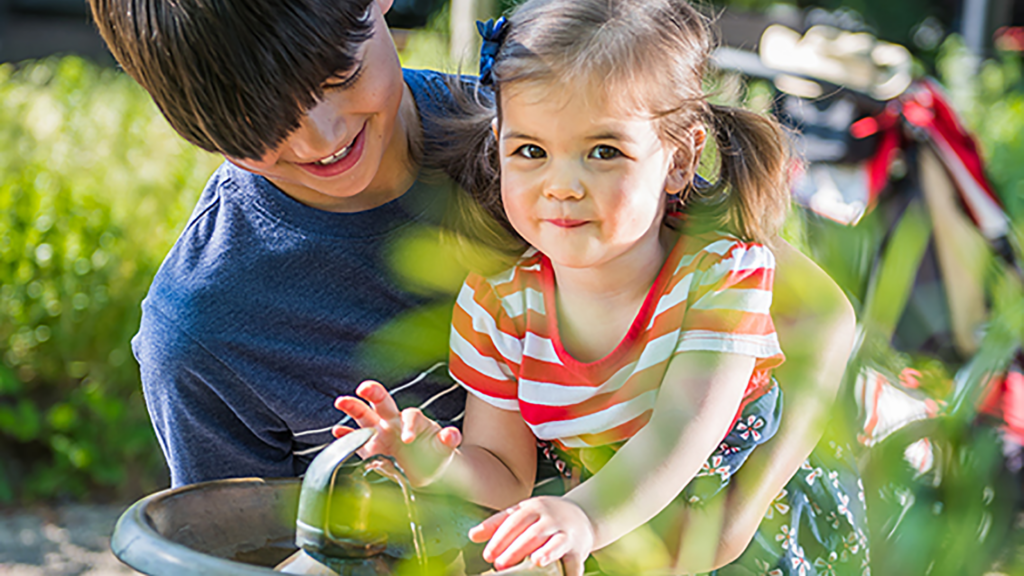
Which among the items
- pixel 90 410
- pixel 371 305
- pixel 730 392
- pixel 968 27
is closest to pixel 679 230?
pixel 730 392

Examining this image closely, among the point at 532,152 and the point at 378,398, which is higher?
the point at 532,152

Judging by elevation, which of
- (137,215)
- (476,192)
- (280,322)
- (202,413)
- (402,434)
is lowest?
(137,215)

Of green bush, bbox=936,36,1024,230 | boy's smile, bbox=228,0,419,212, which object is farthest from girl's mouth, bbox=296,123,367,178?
green bush, bbox=936,36,1024,230

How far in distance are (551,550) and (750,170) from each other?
79 cm

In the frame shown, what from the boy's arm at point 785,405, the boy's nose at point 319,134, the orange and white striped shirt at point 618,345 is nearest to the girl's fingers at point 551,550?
the boy's arm at point 785,405

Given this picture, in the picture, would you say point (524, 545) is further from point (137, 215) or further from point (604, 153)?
point (137, 215)

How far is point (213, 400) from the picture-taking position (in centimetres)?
180

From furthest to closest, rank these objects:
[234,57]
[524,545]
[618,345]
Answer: [618,345]
[234,57]
[524,545]

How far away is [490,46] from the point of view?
4.78ft

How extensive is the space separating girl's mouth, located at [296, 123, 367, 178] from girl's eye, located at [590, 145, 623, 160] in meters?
0.39

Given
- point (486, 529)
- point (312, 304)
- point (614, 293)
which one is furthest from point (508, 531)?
point (312, 304)

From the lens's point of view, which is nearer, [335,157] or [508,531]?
[508,531]

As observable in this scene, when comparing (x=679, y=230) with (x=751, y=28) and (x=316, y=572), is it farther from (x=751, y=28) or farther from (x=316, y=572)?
(x=751, y=28)

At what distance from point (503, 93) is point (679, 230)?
1.19ft
